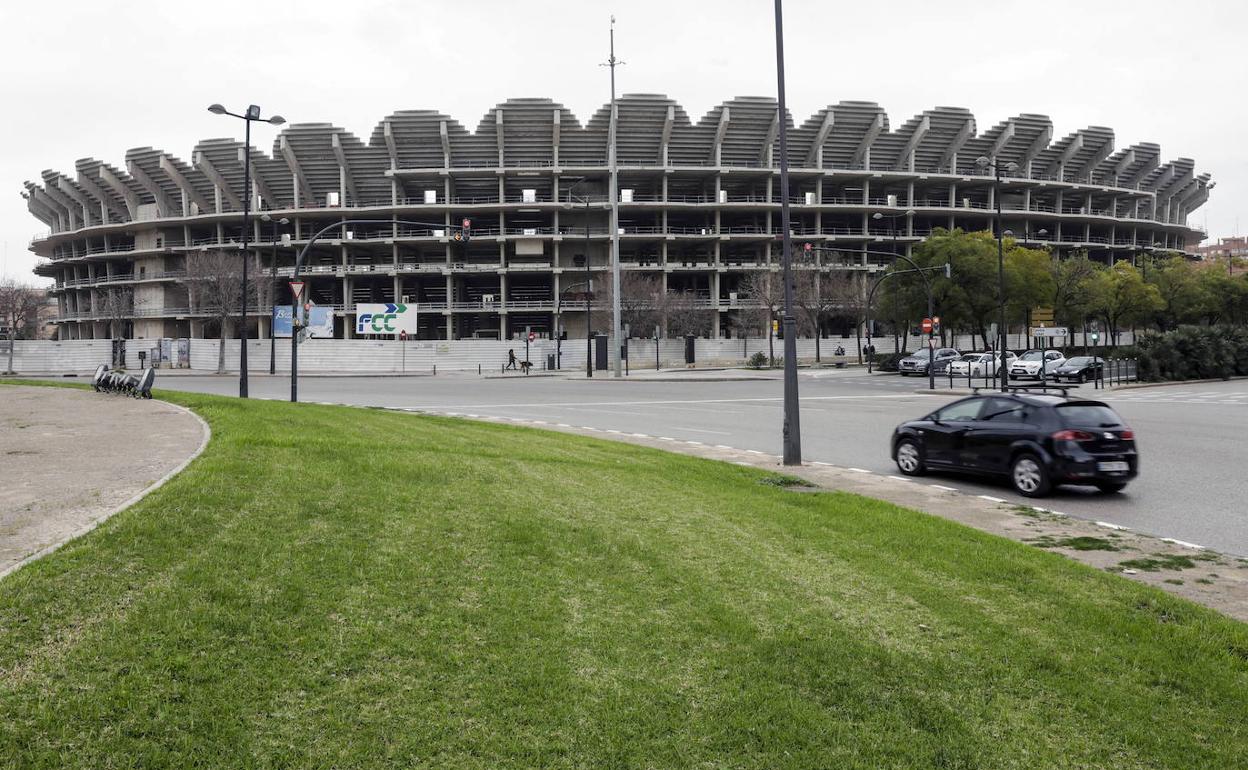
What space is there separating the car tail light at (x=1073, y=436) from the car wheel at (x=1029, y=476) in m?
0.40

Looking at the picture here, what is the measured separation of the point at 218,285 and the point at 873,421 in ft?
191

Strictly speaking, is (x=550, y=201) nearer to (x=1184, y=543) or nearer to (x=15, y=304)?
(x=15, y=304)

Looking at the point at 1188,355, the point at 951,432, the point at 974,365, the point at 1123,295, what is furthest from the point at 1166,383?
the point at 951,432

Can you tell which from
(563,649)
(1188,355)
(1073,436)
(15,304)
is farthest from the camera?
(15,304)

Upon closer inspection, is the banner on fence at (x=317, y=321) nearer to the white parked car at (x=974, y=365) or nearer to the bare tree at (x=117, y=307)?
the bare tree at (x=117, y=307)

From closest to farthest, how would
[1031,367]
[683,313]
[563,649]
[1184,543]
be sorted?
[563,649] < [1184,543] < [1031,367] < [683,313]

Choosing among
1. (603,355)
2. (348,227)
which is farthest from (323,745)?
(348,227)

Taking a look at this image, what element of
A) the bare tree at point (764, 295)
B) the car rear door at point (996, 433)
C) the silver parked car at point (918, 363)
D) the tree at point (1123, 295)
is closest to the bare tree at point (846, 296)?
the bare tree at point (764, 295)

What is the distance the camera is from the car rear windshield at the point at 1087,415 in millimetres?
11438

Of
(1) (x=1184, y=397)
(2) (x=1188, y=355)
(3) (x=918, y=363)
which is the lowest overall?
(1) (x=1184, y=397)

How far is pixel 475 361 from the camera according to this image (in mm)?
68750

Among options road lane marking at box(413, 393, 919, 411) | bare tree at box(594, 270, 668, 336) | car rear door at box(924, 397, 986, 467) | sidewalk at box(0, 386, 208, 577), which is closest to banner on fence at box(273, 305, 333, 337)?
bare tree at box(594, 270, 668, 336)

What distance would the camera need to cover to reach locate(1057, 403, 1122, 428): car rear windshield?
37.5ft

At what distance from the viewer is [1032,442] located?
11.6 meters
